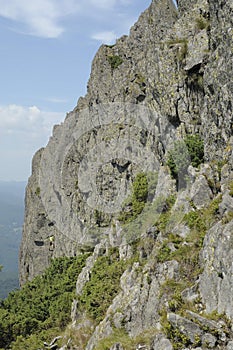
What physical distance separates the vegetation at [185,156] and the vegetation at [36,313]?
1310 centimetres

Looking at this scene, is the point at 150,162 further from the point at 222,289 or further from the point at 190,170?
the point at 222,289

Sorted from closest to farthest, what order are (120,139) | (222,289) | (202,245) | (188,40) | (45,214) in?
1. (222,289)
2. (202,245)
3. (188,40)
4. (120,139)
5. (45,214)

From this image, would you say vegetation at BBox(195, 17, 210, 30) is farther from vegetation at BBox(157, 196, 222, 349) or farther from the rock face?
vegetation at BBox(157, 196, 222, 349)

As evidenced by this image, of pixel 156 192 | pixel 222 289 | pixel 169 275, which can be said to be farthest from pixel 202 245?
pixel 156 192

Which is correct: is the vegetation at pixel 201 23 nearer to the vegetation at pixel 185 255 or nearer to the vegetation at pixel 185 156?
the vegetation at pixel 185 156

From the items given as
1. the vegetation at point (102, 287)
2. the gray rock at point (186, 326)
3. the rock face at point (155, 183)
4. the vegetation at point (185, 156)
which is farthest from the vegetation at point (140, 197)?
the gray rock at point (186, 326)

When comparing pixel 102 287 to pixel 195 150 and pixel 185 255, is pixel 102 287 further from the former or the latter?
pixel 195 150

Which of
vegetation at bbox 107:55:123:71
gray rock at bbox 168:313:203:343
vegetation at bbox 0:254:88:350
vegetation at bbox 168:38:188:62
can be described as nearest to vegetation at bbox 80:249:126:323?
vegetation at bbox 0:254:88:350

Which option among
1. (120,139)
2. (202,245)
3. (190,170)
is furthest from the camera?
(120,139)

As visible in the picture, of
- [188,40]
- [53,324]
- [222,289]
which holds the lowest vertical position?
[53,324]

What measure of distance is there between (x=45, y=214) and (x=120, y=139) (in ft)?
98.4

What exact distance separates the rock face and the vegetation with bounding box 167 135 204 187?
88 millimetres

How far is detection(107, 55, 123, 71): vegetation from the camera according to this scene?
57.3 meters

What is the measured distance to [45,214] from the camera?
7275 cm
